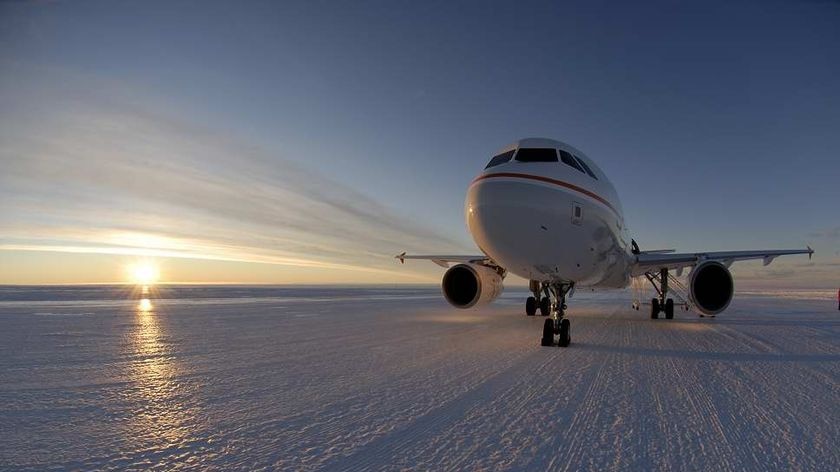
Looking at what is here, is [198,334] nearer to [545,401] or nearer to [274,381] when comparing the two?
[274,381]

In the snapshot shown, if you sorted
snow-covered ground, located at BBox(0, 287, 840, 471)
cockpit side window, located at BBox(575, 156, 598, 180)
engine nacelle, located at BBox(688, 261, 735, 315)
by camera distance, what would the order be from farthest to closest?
engine nacelle, located at BBox(688, 261, 735, 315) → cockpit side window, located at BBox(575, 156, 598, 180) → snow-covered ground, located at BBox(0, 287, 840, 471)

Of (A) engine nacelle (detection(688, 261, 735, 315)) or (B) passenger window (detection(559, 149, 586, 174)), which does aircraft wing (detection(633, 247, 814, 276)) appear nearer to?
(A) engine nacelle (detection(688, 261, 735, 315))

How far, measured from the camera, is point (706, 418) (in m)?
3.94

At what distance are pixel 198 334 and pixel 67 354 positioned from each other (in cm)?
289

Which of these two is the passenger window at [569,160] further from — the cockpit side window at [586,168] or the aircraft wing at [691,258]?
the aircraft wing at [691,258]

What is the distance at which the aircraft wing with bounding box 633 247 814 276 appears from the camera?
12.7 m

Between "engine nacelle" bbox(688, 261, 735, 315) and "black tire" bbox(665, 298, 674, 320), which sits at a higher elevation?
"engine nacelle" bbox(688, 261, 735, 315)

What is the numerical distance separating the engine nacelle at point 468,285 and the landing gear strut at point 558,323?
8.10ft

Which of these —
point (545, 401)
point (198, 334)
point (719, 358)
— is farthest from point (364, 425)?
point (198, 334)

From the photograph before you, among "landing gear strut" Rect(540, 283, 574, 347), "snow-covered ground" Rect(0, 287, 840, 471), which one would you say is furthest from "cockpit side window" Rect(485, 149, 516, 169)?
"snow-covered ground" Rect(0, 287, 840, 471)

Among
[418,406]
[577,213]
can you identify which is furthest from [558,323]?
[418,406]

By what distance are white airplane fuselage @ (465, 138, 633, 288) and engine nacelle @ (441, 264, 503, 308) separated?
2.73 metres

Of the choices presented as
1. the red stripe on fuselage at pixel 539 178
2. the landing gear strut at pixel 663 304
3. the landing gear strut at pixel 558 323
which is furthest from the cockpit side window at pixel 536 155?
the landing gear strut at pixel 663 304

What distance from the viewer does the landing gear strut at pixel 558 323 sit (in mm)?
8141
